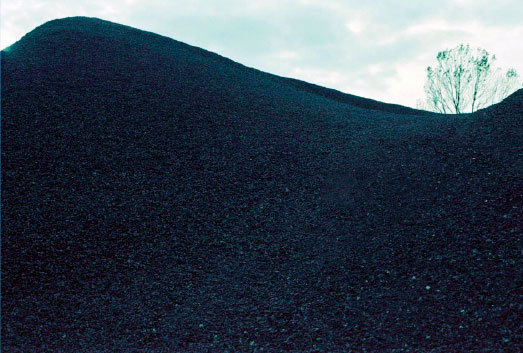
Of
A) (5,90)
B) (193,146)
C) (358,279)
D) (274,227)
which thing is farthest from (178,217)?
(5,90)

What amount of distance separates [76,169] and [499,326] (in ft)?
22.3

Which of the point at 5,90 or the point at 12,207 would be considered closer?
the point at 12,207

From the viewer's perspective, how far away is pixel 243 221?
6949 mm

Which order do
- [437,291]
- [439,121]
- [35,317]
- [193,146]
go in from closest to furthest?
[437,291]
[35,317]
[193,146]
[439,121]

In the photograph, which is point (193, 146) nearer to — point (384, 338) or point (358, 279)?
point (358, 279)

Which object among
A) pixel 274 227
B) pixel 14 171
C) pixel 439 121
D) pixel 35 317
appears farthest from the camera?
pixel 439 121

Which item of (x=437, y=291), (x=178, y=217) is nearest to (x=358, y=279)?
(x=437, y=291)

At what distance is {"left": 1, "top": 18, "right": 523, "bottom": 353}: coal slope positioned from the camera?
4809 mm

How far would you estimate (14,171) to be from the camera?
7684 millimetres

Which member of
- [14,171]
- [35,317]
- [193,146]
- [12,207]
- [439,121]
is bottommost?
[35,317]

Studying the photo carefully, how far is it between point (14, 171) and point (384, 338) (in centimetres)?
665

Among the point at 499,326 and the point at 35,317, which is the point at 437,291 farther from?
the point at 35,317

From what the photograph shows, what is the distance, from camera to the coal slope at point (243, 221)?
481cm

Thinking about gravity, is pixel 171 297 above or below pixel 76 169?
below
